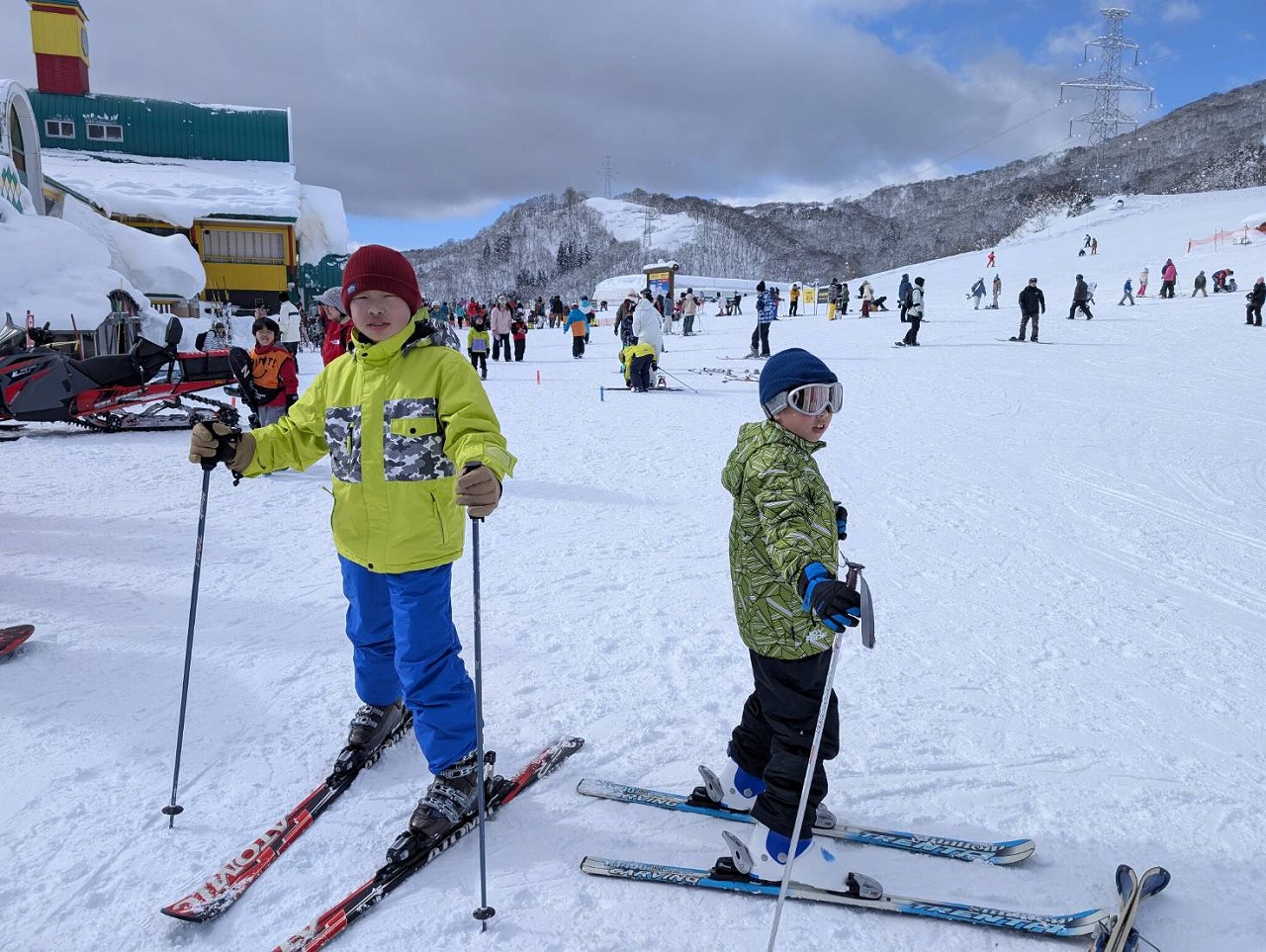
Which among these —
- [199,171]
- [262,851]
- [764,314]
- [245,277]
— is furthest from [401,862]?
[199,171]

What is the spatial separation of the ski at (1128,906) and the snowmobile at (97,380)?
439 centimetres

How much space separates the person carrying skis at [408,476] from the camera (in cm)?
240

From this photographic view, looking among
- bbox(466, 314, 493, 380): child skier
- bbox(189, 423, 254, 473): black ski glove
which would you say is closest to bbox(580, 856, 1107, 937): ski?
bbox(189, 423, 254, 473): black ski glove

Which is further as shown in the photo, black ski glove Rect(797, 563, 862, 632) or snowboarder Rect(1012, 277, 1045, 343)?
snowboarder Rect(1012, 277, 1045, 343)

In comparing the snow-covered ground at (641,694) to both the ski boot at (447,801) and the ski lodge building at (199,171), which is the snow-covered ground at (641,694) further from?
the ski lodge building at (199,171)

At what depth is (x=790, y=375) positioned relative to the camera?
2199mm

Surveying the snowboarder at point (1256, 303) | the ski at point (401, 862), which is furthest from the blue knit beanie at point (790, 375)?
the snowboarder at point (1256, 303)

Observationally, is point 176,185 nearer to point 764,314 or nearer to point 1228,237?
point 764,314

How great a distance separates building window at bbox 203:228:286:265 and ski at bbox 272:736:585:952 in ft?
108

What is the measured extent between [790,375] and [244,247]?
33863 millimetres

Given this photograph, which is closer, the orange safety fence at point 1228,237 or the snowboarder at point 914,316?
the snowboarder at point 914,316

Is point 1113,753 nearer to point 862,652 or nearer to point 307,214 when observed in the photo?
point 862,652

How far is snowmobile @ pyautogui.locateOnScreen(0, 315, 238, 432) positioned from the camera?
5965 millimetres

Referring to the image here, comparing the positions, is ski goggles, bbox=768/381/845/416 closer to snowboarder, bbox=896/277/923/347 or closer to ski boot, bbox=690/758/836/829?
ski boot, bbox=690/758/836/829
